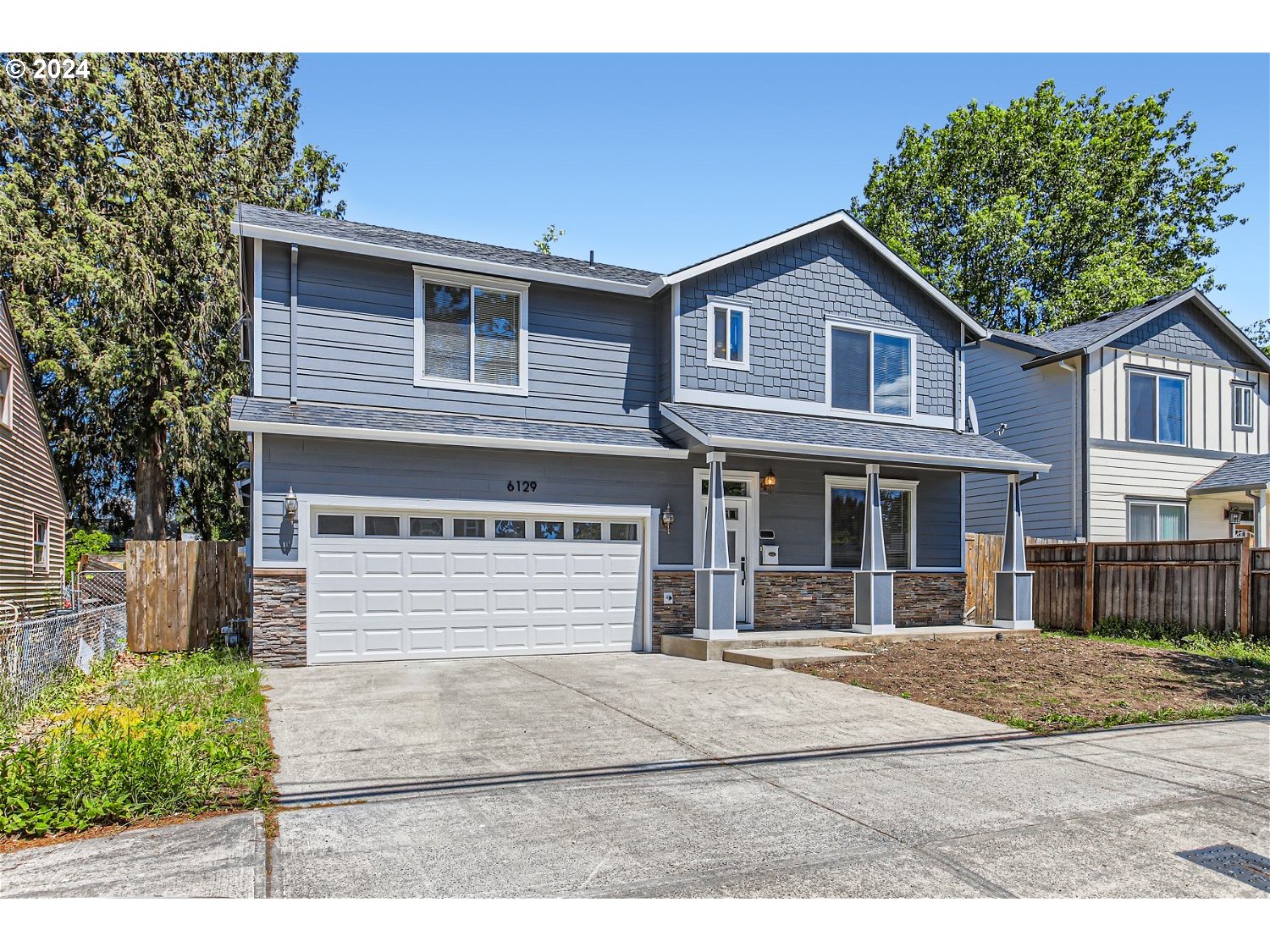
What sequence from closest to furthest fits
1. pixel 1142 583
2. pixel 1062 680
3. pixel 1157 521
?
pixel 1062 680 → pixel 1142 583 → pixel 1157 521

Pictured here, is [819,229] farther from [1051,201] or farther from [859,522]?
[1051,201]

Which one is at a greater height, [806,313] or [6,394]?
[806,313]

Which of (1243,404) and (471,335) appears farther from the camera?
(1243,404)

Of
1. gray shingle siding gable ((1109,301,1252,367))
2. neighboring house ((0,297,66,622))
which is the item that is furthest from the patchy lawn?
neighboring house ((0,297,66,622))

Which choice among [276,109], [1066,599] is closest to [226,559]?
[1066,599]

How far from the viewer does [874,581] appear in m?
13.9

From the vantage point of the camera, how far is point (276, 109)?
26.2 meters

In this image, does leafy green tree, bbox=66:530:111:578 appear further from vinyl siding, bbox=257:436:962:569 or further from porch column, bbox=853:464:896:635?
porch column, bbox=853:464:896:635

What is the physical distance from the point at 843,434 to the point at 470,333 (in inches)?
245

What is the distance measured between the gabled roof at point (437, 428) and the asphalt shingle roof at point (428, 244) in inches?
92.9
